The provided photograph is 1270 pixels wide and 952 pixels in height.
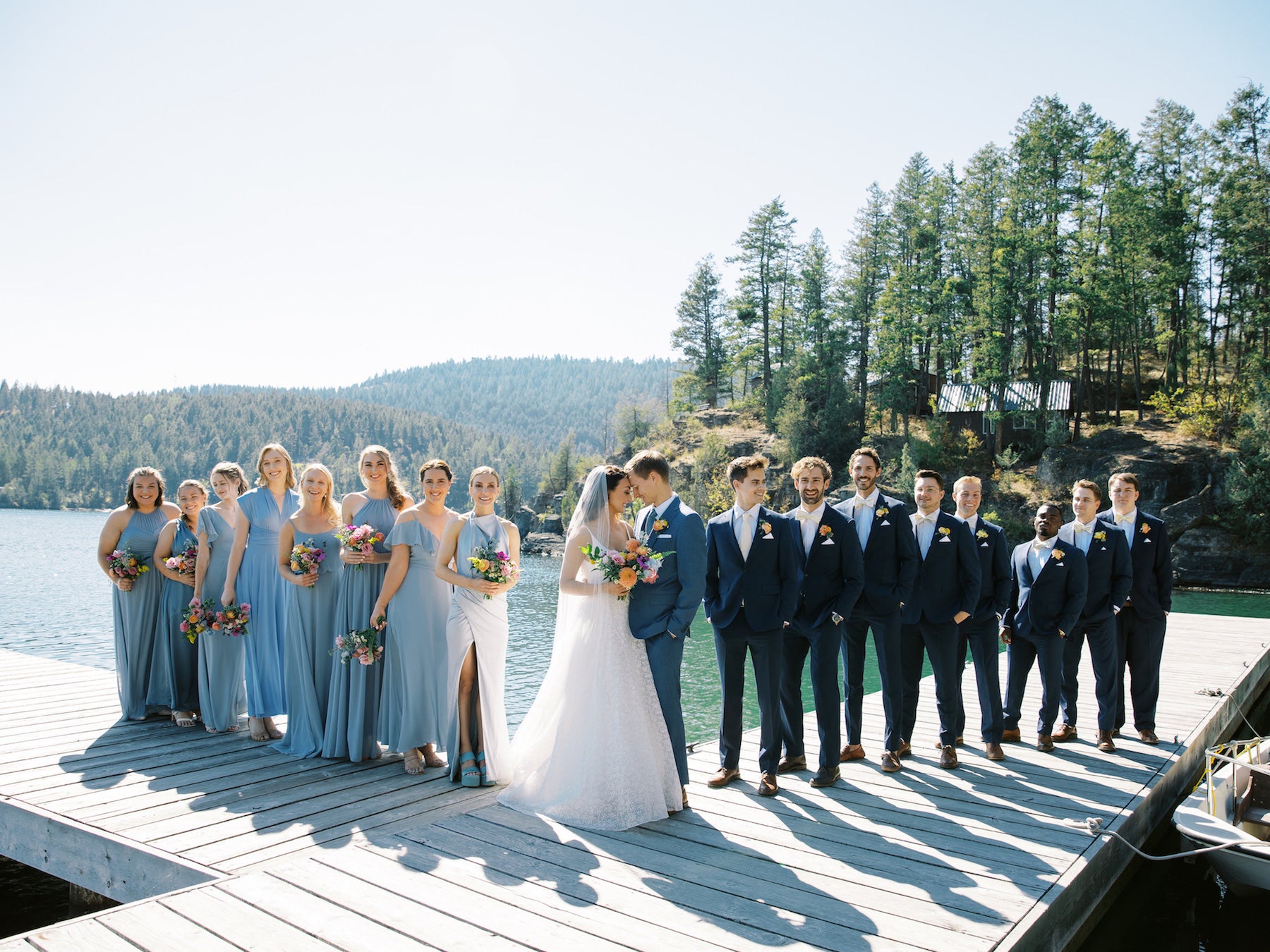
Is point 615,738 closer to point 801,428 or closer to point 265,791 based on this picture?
point 265,791

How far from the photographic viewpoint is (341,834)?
4738mm

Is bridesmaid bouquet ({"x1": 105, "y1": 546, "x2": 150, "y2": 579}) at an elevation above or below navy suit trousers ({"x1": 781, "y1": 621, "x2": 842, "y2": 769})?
above

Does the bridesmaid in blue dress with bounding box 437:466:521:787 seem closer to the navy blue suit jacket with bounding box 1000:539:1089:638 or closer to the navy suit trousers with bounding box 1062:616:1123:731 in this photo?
the navy blue suit jacket with bounding box 1000:539:1089:638

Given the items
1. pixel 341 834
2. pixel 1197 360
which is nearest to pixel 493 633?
pixel 341 834

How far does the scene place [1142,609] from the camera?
7555 millimetres

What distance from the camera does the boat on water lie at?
18.5ft

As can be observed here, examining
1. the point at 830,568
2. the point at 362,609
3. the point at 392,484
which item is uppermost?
the point at 392,484

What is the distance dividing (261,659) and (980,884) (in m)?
5.50

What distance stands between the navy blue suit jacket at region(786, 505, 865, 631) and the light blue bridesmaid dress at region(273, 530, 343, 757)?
358 centimetres

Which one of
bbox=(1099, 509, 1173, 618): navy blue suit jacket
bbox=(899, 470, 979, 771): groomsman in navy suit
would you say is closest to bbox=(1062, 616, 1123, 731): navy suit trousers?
bbox=(1099, 509, 1173, 618): navy blue suit jacket

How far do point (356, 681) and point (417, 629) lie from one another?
63 centimetres

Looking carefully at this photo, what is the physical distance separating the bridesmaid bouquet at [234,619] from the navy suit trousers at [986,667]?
5805 millimetres

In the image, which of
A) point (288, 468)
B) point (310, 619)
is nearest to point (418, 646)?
point (310, 619)

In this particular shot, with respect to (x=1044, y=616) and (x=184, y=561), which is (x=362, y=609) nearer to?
(x=184, y=561)
